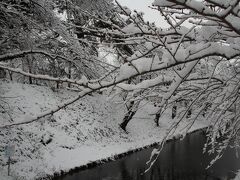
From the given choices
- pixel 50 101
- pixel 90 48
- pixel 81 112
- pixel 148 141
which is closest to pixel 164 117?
pixel 148 141

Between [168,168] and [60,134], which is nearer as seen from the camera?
[168,168]

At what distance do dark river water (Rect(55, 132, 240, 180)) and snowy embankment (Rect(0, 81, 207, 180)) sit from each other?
905 mm

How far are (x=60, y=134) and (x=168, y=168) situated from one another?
5.86 metres

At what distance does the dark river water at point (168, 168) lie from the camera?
11906 millimetres

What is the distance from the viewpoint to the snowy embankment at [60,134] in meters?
11.9

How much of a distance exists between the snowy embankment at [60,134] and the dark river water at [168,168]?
0.91m

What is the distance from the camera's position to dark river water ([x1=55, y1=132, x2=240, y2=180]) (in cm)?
1191

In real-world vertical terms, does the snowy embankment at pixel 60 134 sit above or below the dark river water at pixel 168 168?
above

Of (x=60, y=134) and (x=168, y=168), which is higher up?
(x=60, y=134)

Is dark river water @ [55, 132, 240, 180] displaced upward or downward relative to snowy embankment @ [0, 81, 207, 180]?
downward

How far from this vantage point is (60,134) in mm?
15562

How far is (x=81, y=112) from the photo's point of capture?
1941 centimetres

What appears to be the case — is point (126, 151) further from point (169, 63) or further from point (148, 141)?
point (169, 63)

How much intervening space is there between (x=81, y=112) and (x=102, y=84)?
58.2 feet
